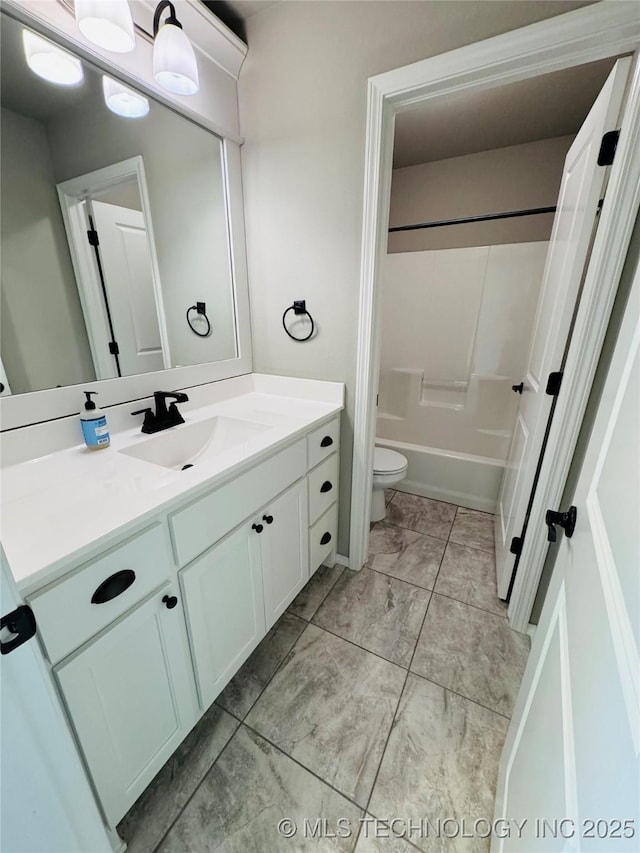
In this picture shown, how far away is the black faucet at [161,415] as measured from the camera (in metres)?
1.25

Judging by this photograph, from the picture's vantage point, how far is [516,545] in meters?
1.53

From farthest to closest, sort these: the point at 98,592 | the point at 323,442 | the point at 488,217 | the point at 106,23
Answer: the point at 488,217 < the point at 323,442 < the point at 106,23 < the point at 98,592

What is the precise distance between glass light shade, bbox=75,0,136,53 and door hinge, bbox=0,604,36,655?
4.54ft

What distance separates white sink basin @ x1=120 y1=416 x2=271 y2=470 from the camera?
119 cm

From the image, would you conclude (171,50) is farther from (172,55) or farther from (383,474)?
(383,474)

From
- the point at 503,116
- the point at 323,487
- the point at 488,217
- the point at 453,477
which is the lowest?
the point at 453,477

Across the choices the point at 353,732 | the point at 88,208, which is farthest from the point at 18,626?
the point at 88,208

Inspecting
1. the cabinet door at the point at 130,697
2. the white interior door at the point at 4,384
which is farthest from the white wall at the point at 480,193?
the cabinet door at the point at 130,697

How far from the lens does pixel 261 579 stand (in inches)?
48.2

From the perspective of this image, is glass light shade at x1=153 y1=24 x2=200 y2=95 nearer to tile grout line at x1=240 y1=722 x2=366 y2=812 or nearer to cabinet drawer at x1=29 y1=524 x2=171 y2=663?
cabinet drawer at x1=29 y1=524 x2=171 y2=663

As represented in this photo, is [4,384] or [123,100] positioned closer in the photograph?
[4,384]

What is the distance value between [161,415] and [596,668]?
1326mm

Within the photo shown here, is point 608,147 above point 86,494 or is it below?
above

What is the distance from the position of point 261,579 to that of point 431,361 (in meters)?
2.18
